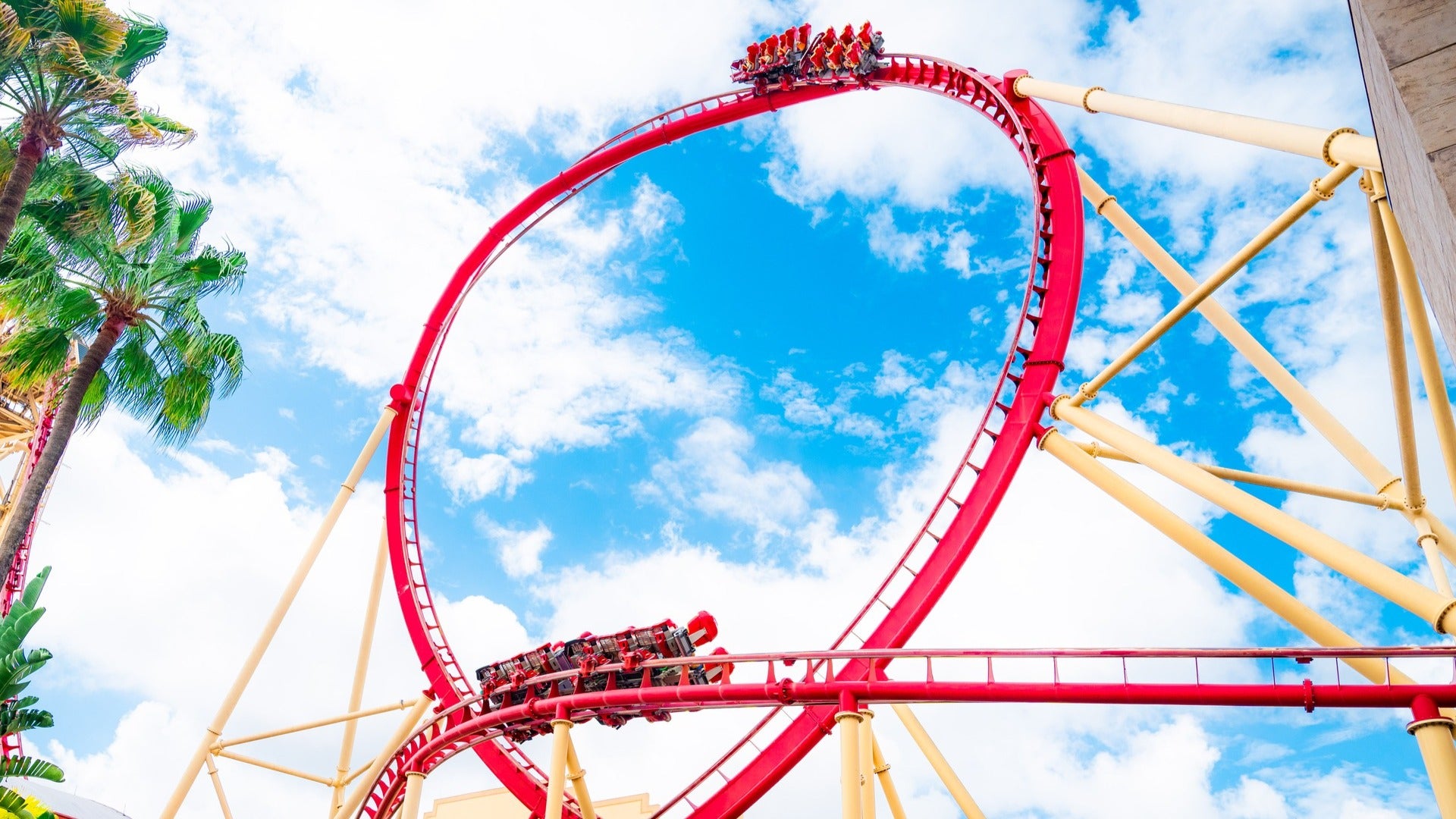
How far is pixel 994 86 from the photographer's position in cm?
1330

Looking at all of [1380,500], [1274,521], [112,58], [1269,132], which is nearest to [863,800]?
[1274,521]

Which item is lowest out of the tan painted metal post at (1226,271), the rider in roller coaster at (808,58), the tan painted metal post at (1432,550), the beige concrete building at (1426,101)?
the beige concrete building at (1426,101)

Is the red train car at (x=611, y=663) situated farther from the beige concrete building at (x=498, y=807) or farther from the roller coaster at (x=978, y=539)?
the beige concrete building at (x=498, y=807)

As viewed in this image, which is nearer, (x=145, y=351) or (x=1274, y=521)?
(x=1274, y=521)

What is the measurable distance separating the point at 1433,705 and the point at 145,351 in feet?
48.3

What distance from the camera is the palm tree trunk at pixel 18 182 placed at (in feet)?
41.5

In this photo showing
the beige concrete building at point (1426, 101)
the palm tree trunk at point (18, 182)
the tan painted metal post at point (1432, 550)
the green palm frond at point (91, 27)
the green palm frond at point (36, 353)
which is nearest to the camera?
the beige concrete building at point (1426, 101)

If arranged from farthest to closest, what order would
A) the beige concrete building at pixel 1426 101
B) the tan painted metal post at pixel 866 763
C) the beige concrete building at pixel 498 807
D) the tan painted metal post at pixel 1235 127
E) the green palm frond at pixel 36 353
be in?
1. the beige concrete building at pixel 498 807
2. the green palm frond at pixel 36 353
3. the tan painted metal post at pixel 866 763
4. the tan painted metal post at pixel 1235 127
5. the beige concrete building at pixel 1426 101

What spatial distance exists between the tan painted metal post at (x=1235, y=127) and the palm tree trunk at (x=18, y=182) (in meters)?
11.4

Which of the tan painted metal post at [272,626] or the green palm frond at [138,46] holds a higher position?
the green palm frond at [138,46]

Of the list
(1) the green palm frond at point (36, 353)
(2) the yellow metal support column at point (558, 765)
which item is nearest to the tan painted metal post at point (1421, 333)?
(2) the yellow metal support column at point (558, 765)

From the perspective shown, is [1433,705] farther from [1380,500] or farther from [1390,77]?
[1390,77]

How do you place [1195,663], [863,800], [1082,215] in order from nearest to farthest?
[1195,663]
[863,800]
[1082,215]

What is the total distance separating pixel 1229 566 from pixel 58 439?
41.7ft
